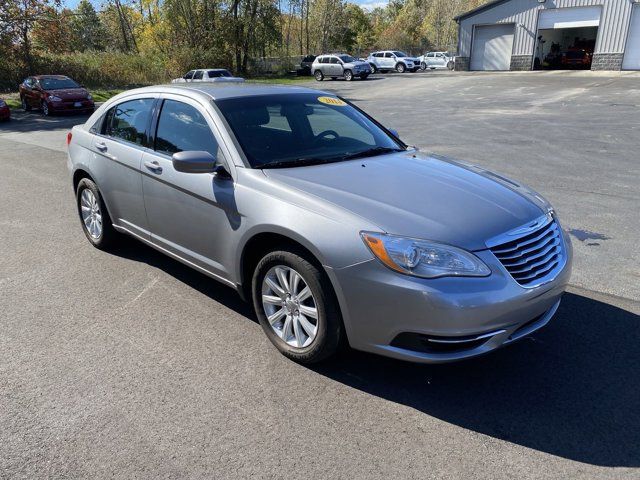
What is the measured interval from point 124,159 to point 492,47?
41629 millimetres

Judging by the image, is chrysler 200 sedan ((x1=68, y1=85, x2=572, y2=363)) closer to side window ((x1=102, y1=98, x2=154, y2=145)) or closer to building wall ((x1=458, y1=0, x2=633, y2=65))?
side window ((x1=102, y1=98, x2=154, y2=145))

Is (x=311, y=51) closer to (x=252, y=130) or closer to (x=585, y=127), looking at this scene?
(x=585, y=127)

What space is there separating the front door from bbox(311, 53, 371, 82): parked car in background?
35.9m

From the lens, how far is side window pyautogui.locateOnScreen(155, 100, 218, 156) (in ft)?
12.9

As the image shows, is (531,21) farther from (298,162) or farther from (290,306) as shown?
(290,306)

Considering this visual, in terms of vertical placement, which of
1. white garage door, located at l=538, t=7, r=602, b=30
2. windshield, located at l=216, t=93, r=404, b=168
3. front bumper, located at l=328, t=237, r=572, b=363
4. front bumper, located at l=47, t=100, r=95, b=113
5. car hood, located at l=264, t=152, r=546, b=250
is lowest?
front bumper, located at l=47, t=100, r=95, b=113

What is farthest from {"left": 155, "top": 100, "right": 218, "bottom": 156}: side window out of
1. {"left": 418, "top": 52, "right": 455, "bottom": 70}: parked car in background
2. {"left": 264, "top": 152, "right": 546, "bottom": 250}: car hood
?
{"left": 418, "top": 52, "right": 455, "bottom": 70}: parked car in background

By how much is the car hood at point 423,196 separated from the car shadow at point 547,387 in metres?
0.91

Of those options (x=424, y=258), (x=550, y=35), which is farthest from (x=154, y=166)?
(x=550, y=35)

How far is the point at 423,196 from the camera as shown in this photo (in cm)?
328

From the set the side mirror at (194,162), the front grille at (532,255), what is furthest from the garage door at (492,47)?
the side mirror at (194,162)

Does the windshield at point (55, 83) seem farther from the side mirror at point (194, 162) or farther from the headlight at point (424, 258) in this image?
the headlight at point (424, 258)

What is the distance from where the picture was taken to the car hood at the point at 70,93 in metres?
21.0

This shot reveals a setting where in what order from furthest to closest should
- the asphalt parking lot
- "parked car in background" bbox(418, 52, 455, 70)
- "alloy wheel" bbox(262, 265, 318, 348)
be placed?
"parked car in background" bbox(418, 52, 455, 70) < "alloy wheel" bbox(262, 265, 318, 348) < the asphalt parking lot
